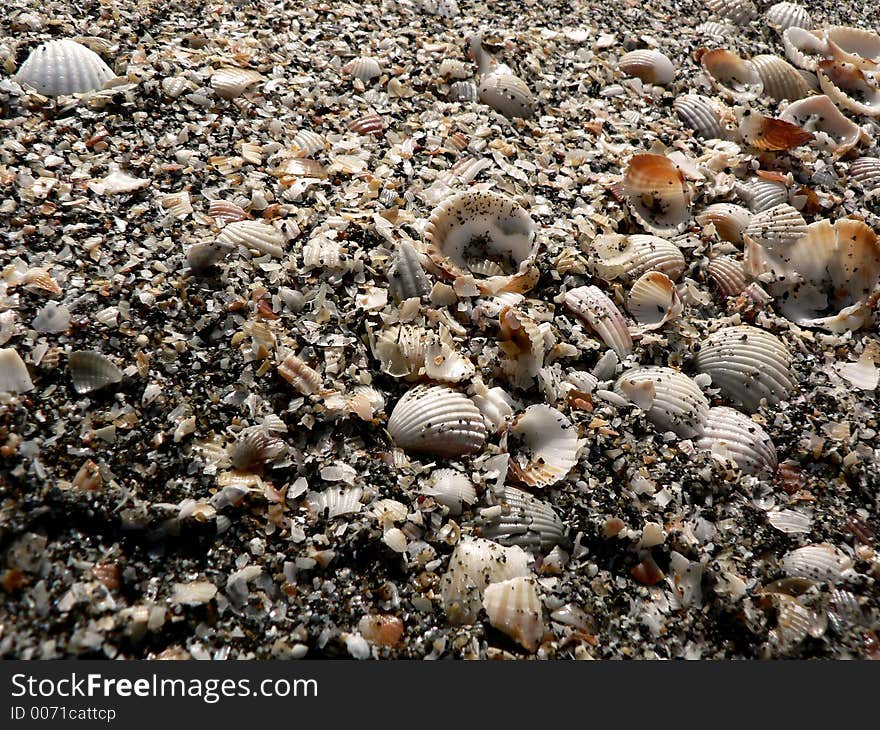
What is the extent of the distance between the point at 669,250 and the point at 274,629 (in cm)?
171

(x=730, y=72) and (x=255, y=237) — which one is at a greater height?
(x=730, y=72)

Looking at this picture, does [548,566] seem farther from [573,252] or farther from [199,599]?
[573,252]

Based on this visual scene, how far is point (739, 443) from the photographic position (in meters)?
2.00

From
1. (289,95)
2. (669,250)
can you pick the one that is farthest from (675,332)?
(289,95)

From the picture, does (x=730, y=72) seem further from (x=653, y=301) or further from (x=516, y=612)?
(x=516, y=612)

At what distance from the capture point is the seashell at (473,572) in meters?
1.65

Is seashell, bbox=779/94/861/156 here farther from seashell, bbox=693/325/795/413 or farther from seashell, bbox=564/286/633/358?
seashell, bbox=564/286/633/358

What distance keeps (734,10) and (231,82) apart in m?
2.53

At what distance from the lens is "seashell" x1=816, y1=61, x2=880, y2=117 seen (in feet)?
10.3

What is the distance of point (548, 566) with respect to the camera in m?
1.75

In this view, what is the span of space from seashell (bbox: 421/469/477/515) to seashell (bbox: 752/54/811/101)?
243 centimetres

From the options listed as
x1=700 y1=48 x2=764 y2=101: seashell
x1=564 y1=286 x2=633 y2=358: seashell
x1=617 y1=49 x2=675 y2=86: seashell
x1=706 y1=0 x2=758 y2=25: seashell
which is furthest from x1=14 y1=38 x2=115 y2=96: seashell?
x1=706 y1=0 x2=758 y2=25: seashell

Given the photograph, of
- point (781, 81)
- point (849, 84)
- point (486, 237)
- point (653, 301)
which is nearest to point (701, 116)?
point (781, 81)

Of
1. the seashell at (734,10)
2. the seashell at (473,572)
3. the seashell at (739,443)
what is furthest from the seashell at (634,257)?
the seashell at (734,10)
